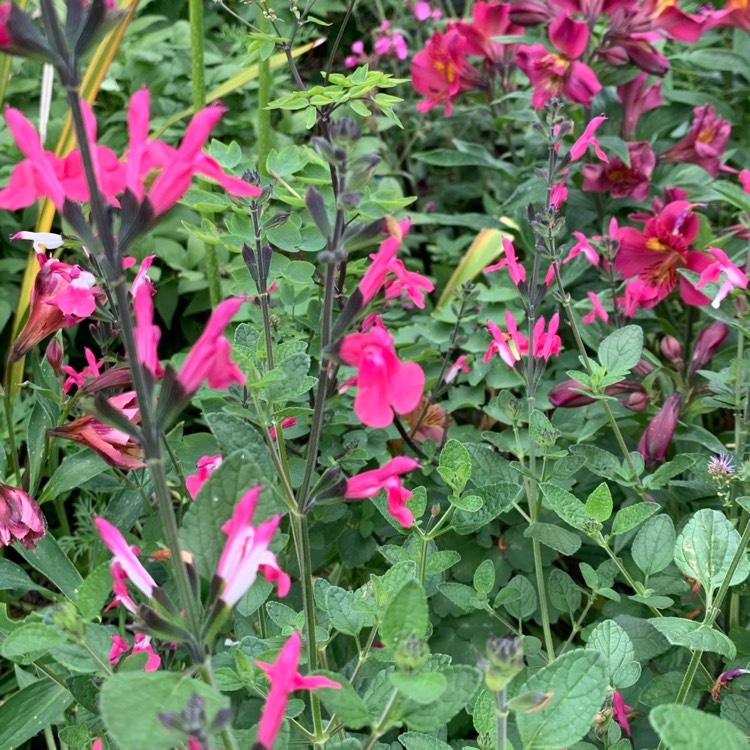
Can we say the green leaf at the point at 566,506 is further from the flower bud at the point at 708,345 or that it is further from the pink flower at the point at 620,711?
the flower bud at the point at 708,345

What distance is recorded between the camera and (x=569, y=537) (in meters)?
0.84

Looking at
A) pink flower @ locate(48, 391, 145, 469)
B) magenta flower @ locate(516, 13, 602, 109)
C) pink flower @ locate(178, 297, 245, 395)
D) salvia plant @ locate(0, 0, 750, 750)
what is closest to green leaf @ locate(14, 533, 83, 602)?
salvia plant @ locate(0, 0, 750, 750)

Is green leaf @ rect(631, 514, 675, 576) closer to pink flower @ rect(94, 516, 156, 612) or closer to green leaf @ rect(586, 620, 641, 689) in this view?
green leaf @ rect(586, 620, 641, 689)

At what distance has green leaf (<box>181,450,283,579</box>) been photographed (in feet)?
1.65

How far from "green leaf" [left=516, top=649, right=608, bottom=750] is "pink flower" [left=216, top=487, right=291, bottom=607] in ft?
0.64

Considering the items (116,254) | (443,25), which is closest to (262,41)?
(116,254)

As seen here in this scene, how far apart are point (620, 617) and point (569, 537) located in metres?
0.10

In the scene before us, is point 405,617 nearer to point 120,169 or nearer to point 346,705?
point 346,705

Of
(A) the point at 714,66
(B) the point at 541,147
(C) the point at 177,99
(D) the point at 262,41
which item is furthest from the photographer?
(C) the point at 177,99

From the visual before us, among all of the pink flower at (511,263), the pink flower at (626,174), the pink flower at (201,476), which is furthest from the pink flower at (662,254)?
the pink flower at (201,476)

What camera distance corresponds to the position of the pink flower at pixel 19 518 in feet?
2.62

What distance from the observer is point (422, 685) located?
46 cm

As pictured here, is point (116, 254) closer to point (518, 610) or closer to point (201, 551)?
point (201, 551)

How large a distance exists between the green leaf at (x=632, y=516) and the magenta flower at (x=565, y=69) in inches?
33.1
